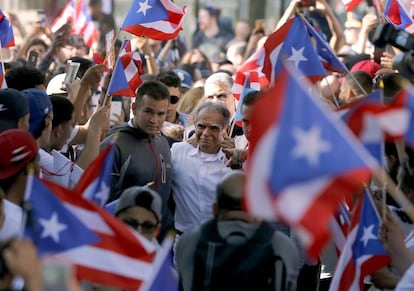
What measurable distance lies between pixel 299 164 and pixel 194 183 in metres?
4.60

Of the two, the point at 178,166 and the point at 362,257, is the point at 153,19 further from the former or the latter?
the point at 362,257

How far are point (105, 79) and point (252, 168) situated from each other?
6.36 meters

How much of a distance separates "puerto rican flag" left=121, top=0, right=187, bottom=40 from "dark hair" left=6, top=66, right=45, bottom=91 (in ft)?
4.32

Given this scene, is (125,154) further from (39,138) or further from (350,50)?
(350,50)

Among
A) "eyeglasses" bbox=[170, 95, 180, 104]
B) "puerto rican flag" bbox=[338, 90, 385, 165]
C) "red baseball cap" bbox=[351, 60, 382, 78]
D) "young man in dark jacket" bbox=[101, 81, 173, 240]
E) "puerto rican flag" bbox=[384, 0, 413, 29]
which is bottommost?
"eyeglasses" bbox=[170, 95, 180, 104]

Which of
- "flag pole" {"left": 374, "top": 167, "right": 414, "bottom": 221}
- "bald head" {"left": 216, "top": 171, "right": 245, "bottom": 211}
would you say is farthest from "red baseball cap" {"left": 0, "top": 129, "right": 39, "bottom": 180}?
"flag pole" {"left": 374, "top": 167, "right": 414, "bottom": 221}

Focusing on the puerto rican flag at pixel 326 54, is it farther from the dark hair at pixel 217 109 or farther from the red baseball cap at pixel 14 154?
the red baseball cap at pixel 14 154

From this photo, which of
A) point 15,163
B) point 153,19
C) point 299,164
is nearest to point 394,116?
point 299,164

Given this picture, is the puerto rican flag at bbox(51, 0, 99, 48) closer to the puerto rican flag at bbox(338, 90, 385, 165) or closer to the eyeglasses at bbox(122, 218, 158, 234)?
the eyeglasses at bbox(122, 218, 158, 234)

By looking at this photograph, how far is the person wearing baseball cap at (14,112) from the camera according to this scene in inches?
380

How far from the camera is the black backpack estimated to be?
7.48 metres

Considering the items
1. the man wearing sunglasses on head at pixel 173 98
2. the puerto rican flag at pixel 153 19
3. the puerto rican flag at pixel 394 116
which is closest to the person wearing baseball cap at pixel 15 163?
the puerto rican flag at pixel 394 116

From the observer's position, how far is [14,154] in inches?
333

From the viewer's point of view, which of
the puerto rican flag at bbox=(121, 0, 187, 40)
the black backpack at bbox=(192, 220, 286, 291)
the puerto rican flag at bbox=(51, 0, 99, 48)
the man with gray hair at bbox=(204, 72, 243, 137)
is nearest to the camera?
the black backpack at bbox=(192, 220, 286, 291)
